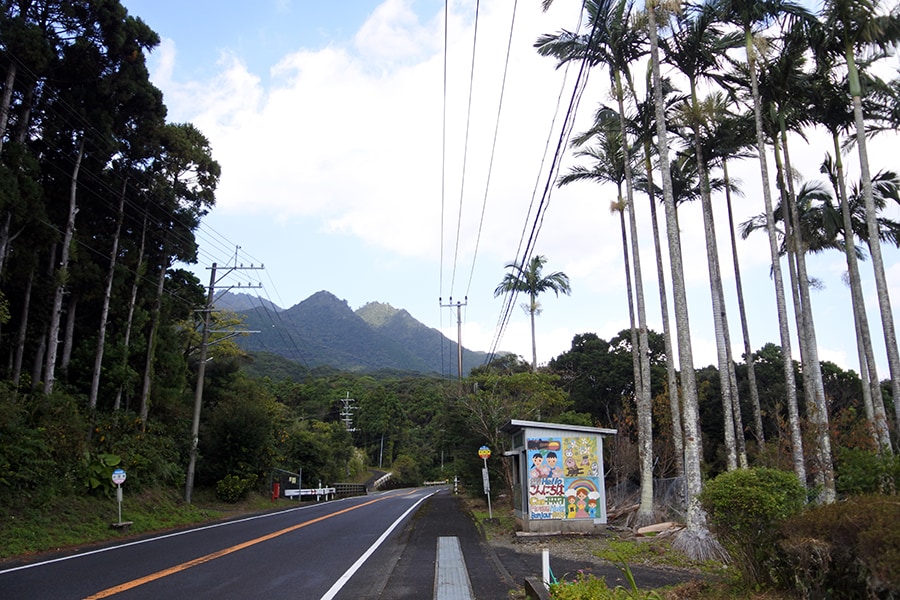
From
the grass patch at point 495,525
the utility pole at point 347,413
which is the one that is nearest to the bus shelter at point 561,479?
the grass patch at point 495,525

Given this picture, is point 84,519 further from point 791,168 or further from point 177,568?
point 791,168

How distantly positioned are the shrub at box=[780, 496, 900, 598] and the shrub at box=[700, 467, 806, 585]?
1.68 ft

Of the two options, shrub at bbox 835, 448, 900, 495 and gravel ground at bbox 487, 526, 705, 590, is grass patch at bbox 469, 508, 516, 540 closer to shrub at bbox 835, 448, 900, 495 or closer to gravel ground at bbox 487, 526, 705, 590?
gravel ground at bbox 487, 526, 705, 590

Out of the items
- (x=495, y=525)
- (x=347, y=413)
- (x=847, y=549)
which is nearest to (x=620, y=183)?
(x=495, y=525)

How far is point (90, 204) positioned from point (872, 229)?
2703 centimetres

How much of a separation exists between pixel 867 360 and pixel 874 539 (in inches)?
838

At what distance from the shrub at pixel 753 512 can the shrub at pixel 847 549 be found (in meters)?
0.51

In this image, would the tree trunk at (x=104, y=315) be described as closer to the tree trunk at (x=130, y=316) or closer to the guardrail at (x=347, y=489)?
the tree trunk at (x=130, y=316)

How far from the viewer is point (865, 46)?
1669cm

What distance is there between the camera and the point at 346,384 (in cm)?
10119

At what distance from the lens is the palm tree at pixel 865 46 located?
623 inches

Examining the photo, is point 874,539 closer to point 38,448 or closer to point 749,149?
point 749,149

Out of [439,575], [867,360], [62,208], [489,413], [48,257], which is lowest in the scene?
[439,575]

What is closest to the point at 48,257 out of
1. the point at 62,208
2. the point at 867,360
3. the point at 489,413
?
the point at 62,208
